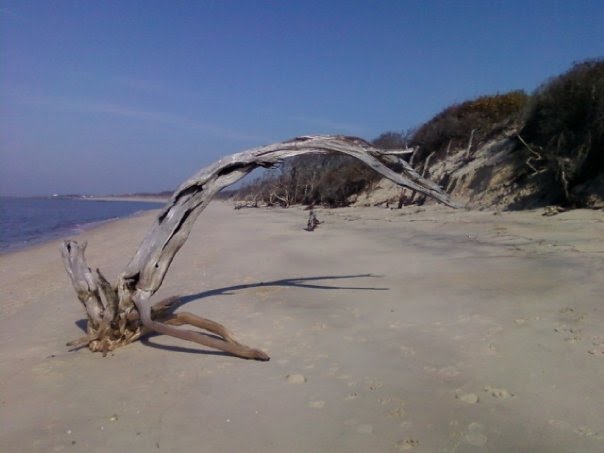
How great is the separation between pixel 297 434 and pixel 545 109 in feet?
50.5

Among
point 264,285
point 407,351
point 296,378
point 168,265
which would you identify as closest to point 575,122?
point 264,285

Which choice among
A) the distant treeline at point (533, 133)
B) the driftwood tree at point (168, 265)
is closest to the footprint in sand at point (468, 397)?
the driftwood tree at point (168, 265)

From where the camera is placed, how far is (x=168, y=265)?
5.02m

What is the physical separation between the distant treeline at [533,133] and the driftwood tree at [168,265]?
20.4 ft

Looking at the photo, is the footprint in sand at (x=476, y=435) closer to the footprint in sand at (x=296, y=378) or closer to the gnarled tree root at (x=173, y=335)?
the footprint in sand at (x=296, y=378)

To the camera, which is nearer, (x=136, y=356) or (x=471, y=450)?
(x=471, y=450)

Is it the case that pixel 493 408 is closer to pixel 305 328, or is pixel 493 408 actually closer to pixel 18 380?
pixel 305 328

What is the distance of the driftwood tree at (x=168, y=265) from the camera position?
14.9ft

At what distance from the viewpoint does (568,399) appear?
116 inches

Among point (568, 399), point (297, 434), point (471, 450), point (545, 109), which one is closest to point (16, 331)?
point (297, 434)

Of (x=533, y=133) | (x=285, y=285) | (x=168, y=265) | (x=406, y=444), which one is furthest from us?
(x=533, y=133)

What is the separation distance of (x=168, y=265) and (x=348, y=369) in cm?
227

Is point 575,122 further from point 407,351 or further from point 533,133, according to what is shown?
point 407,351

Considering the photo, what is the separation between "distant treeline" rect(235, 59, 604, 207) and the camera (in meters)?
12.8
